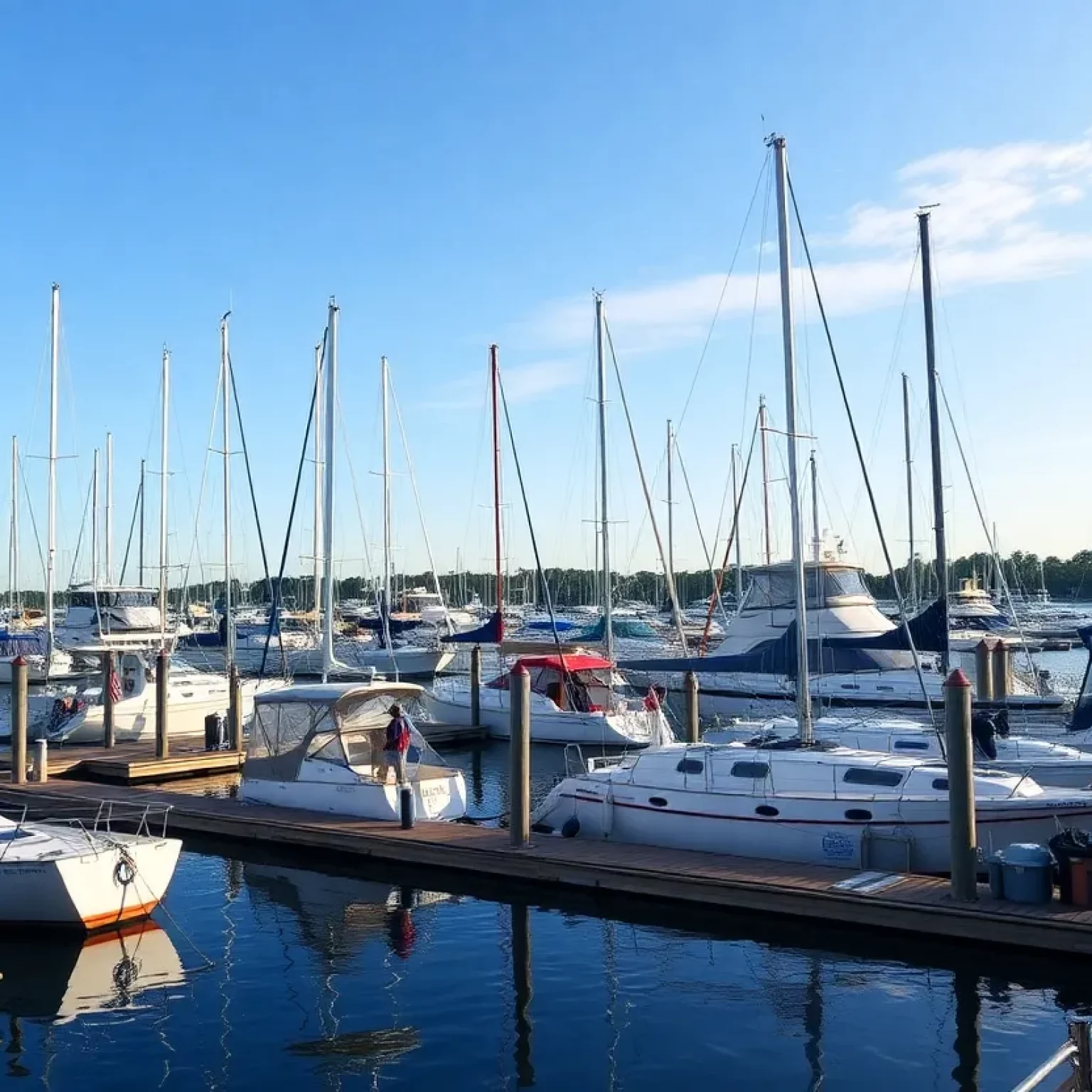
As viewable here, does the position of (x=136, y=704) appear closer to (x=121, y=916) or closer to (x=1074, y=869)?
(x=121, y=916)

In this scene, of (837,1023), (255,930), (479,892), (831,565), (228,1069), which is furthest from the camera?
(831,565)

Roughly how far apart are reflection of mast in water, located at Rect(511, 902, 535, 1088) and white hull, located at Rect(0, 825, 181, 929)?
4.82 m

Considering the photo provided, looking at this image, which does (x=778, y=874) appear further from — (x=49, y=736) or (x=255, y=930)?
(x=49, y=736)

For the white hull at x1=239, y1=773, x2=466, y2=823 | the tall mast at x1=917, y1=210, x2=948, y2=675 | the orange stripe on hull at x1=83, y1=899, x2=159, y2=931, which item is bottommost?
the orange stripe on hull at x1=83, y1=899, x2=159, y2=931

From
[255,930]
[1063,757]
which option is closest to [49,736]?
[255,930]

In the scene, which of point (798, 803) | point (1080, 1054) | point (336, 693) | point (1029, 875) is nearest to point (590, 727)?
point (336, 693)

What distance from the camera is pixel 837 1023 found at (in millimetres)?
12180

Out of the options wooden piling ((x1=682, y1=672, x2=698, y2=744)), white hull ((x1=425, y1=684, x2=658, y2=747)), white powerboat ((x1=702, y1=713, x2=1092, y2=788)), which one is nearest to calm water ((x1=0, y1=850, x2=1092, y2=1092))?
white powerboat ((x1=702, y1=713, x2=1092, y2=788))

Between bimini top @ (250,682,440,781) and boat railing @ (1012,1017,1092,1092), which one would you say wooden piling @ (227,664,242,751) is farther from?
boat railing @ (1012,1017,1092,1092)

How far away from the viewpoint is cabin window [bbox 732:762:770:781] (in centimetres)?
1811

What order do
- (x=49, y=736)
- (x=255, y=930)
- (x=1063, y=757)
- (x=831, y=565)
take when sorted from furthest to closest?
(x=831, y=565), (x=49, y=736), (x=1063, y=757), (x=255, y=930)

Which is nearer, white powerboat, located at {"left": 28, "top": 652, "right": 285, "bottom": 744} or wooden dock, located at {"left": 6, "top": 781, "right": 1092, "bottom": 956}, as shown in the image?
wooden dock, located at {"left": 6, "top": 781, "right": 1092, "bottom": 956}

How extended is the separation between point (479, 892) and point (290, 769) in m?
5.57

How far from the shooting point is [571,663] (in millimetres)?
33656
